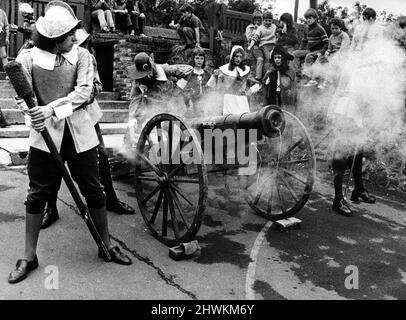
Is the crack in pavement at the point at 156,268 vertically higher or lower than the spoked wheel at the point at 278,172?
lower

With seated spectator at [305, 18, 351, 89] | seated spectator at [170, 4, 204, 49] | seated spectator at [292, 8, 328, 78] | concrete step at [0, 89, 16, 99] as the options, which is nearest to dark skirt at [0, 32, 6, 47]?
concrete step at [0, 89, 16, 99]

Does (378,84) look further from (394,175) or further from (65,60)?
(65,60)

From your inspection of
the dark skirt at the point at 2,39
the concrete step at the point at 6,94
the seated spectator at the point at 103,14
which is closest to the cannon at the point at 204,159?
the concrete step at the point at 6,94

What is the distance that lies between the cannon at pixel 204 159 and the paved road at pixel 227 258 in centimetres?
28

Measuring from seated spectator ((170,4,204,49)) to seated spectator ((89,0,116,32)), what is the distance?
1.76 metres

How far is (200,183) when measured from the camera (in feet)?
11.8

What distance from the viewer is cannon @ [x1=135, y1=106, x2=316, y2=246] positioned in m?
3.91

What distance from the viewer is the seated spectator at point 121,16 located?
11705 mm

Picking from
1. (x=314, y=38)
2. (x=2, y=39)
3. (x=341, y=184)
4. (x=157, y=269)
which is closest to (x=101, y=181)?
(x=157, y=269)

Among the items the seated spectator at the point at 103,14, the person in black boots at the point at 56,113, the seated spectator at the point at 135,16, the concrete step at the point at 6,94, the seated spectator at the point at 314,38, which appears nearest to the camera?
the person in black boots at the point at 56,113

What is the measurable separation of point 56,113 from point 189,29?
8.73m

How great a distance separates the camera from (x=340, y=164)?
17.8 ft

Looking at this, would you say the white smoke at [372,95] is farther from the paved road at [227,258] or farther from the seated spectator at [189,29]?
the seated spectator at [189,29]
